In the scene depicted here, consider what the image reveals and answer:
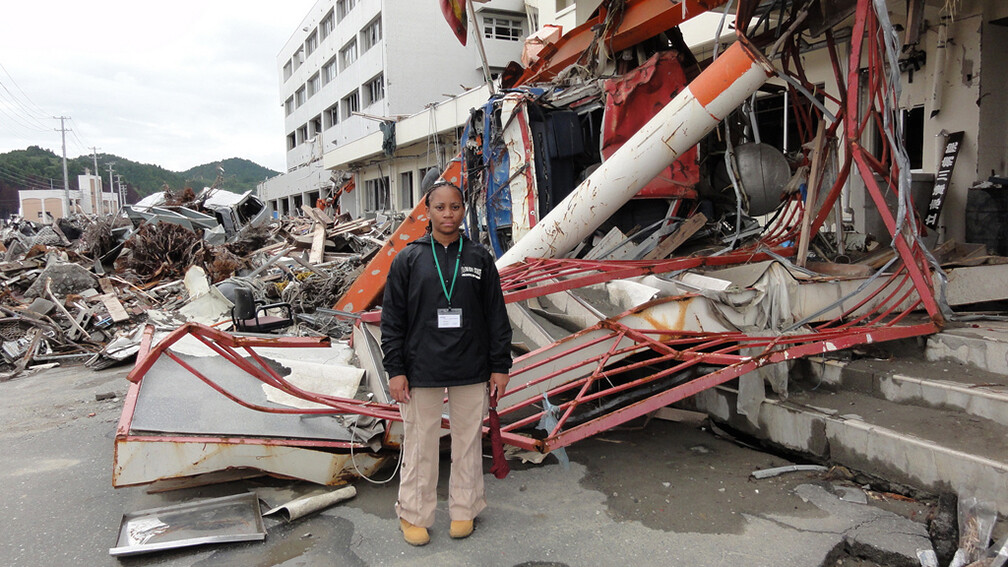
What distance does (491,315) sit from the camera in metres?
3.01

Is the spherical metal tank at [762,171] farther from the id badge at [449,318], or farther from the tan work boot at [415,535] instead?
the tan work boot at [415,535]

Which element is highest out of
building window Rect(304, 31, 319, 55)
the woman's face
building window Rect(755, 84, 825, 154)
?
building window Rect(304, 31, 319, 55)

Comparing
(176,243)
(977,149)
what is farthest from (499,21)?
(977,149)

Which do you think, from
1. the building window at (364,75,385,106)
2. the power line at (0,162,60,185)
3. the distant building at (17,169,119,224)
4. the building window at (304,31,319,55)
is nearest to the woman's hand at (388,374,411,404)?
the building window at (364,75,385,106)

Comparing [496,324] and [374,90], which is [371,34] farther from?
[496,324]

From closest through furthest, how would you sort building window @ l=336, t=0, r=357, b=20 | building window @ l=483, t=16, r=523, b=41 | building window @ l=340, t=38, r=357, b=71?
building window @ l=483, t=16, r=523, b=41 → building window @ l=340, t=38, r=357, b=71 → building window @ l=336, t=0, r=357, b=20

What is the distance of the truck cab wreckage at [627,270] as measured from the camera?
3420mm

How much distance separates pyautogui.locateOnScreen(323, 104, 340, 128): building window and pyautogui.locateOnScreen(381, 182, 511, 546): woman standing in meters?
36.5

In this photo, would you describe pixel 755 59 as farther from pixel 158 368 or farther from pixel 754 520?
pixel 158 368

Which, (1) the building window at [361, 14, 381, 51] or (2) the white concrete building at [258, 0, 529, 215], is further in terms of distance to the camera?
(1) the building window at [361, 14, 381, 51]

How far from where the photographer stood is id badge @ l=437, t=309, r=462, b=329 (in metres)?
2.85

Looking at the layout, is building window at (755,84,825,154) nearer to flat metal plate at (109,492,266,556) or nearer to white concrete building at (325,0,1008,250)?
white concrete building at (325,0,1008,250)

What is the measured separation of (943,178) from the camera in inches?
285

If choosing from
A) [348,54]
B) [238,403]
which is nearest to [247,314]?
[238,403]
